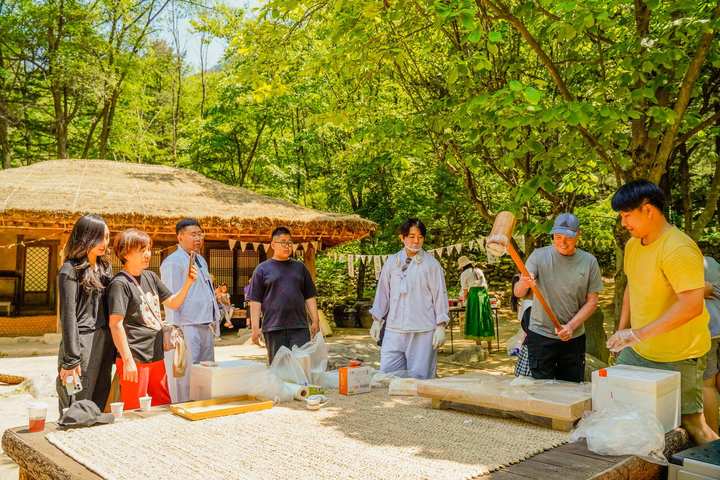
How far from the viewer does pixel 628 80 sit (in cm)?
436

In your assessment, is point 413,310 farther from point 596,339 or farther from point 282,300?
point 596,339

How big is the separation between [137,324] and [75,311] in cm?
40

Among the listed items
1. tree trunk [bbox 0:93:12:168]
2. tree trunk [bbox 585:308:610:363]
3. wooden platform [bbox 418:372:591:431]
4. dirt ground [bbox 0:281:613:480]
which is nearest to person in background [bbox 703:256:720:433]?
wooden platform [bbox 418:372:591:431]

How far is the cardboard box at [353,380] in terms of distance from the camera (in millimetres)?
3121

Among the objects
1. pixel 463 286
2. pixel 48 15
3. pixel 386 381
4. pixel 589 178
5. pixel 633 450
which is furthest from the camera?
pixel 48 15

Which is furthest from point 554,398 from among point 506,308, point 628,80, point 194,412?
point 506,308

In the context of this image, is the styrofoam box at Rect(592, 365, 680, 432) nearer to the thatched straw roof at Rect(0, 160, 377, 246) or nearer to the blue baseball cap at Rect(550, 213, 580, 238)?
the blue baseball cap at Rect(550, 213, 580, 238)

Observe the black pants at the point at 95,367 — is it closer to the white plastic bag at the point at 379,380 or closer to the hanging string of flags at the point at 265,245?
the white plastic bag at the point at 379,380

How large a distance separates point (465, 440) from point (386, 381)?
1.26 metres

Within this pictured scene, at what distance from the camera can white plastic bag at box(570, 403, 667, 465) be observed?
2.00m

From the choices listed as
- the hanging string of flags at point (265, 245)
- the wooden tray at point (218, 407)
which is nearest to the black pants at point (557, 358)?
the wooden tray at point (218, 407)

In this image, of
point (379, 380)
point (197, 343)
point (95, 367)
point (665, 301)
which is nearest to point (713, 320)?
point (665, 301)

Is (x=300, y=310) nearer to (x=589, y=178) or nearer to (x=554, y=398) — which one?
(x=554, y=398)

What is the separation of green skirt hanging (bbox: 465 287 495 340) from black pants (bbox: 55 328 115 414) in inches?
266
